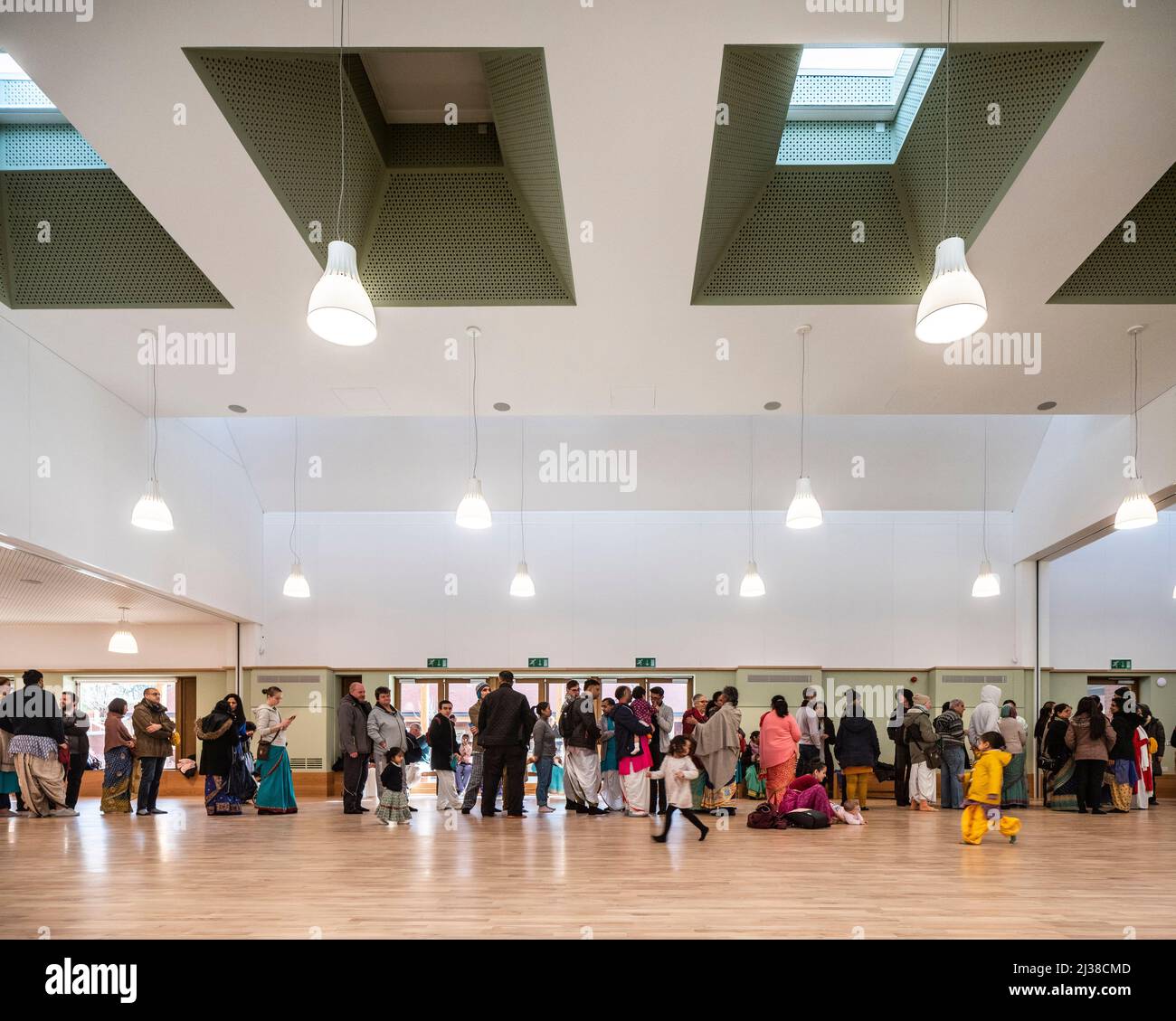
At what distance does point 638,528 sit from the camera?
14781mm

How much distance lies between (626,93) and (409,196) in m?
2.33

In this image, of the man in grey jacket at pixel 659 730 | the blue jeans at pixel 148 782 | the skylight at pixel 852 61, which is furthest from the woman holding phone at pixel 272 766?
the skylight at pixel 852 61

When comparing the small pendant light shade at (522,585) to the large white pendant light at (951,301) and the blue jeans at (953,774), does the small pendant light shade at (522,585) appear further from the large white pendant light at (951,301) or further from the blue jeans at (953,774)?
the large white pendant light at (951,301)

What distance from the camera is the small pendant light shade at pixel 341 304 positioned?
4.12 metres

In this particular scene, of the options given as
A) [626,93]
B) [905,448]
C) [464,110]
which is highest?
[464,110]

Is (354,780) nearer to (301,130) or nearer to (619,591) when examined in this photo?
(619,591)

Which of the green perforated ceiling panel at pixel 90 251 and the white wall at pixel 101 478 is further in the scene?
the white wall at pixel 101 478

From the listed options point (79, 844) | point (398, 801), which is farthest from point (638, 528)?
point (79, 844)

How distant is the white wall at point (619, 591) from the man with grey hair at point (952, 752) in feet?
10.8

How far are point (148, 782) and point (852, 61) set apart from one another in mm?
10030

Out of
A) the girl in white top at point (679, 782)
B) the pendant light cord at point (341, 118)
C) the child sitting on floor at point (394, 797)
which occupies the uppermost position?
the pendant light cord at point (341, 118)

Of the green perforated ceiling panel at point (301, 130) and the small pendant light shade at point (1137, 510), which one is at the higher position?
the green perforated ceiling panel at point (301, 130)

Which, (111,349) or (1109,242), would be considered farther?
(111,349)

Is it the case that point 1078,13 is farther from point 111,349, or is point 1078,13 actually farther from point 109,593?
point 109,593
